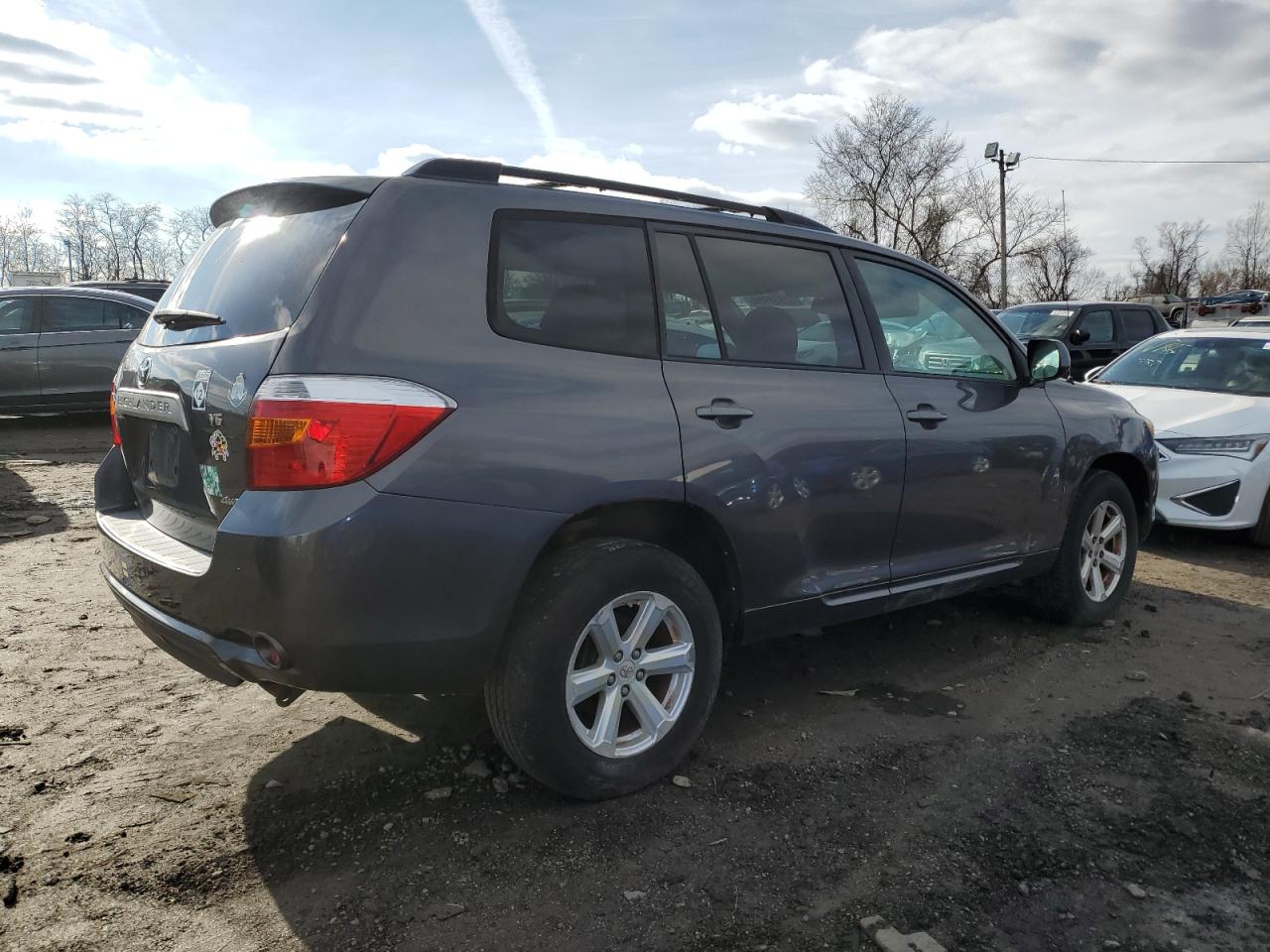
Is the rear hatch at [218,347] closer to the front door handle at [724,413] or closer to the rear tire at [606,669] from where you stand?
the rear tire at [606,669]

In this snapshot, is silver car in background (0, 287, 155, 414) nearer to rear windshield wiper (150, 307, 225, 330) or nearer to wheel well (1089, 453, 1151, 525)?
rear windshield wiper (150, 307, 225, 330)

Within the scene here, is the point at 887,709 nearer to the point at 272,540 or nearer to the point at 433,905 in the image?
the point at 433,905

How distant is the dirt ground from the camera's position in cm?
235

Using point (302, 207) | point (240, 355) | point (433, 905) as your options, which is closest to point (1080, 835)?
point (433, 905)

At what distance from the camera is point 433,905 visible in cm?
240

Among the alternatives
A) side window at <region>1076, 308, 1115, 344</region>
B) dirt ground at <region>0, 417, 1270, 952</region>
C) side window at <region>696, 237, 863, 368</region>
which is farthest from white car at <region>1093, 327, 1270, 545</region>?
side window at <region>1076, 308, 1115, 344</region>

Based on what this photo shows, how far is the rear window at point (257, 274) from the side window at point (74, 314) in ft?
31.0

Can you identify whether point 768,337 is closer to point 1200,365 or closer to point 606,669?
point 606,669

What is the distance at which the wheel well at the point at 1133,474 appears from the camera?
4828mm

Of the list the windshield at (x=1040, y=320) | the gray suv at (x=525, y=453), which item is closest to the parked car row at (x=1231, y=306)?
the windshield at (x=1040, y=320)

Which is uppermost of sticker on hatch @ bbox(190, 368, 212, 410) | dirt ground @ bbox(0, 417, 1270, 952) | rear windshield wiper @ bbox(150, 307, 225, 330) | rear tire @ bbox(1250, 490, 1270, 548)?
rear windshield wiper @ bbox(150, 307, 225, 330)

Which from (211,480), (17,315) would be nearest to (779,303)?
(211,480)

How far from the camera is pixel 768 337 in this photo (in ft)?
11.0

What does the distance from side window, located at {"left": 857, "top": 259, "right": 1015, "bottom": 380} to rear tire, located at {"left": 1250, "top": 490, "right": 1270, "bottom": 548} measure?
3225 millimetres
